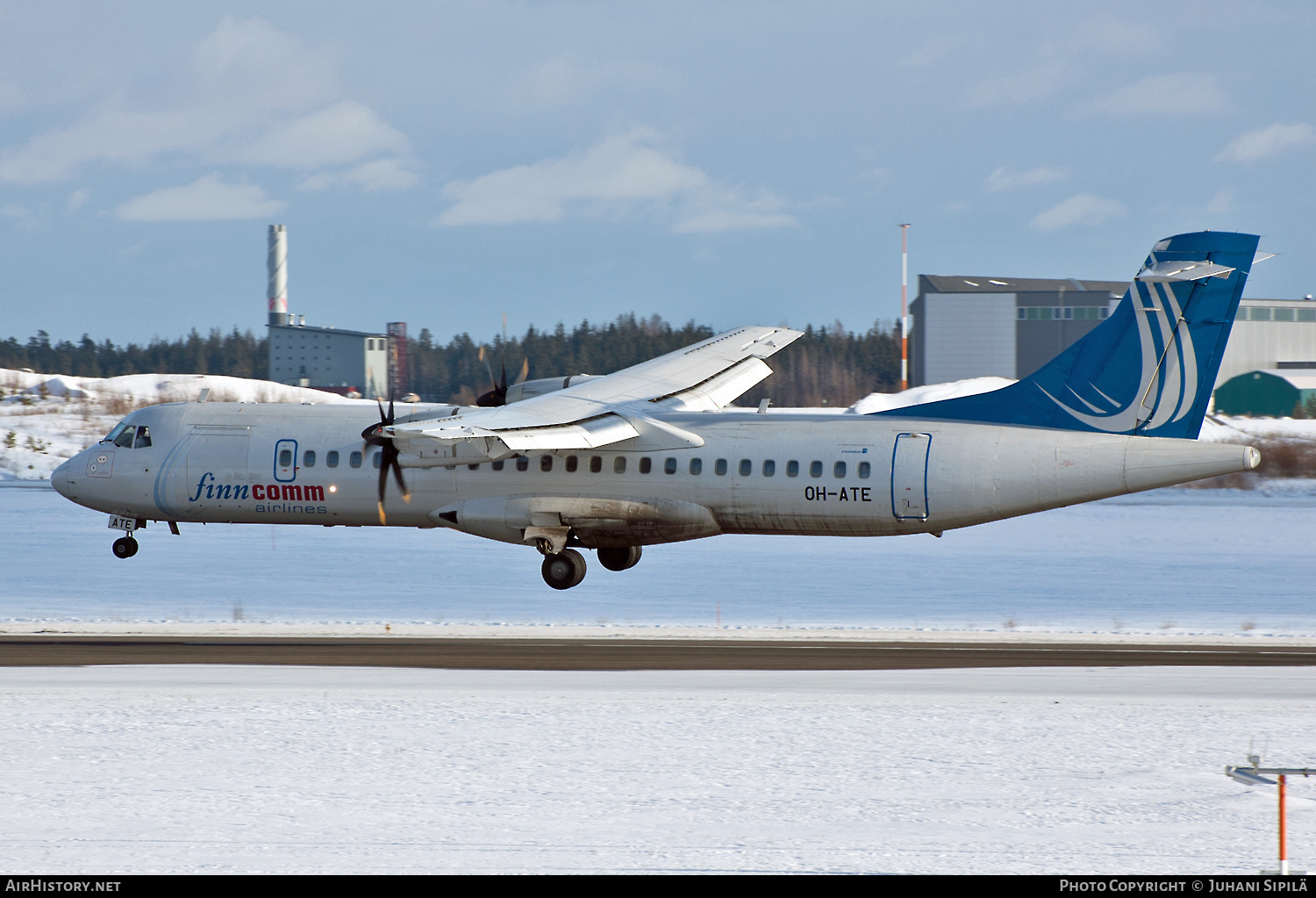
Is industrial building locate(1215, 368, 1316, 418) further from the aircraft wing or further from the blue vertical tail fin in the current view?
the blue vertical tail fin

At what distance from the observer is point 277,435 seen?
105ft

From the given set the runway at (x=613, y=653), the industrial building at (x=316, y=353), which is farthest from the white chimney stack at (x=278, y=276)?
the runway at (x=613, y=653)

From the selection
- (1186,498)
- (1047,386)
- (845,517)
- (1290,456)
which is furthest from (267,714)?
(1290,456)

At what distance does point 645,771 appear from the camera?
1510cm

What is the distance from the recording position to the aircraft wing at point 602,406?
84.8 ft

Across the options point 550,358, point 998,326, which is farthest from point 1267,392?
point 550,358

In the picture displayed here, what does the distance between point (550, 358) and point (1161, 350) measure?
129 m

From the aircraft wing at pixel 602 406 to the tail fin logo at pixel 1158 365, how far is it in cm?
1015

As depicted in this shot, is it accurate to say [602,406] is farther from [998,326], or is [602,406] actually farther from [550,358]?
[550,358]

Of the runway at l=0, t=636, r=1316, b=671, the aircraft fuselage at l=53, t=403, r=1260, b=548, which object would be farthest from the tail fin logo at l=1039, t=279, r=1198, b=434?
the runway at l=0, t=636, r=1316, b=671

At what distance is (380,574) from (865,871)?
2712 cm

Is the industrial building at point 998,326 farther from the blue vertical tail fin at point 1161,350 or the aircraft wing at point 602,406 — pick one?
the blue vertical tail fin at point 1161,350

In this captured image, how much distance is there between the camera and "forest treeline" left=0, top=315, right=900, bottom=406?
445ft
